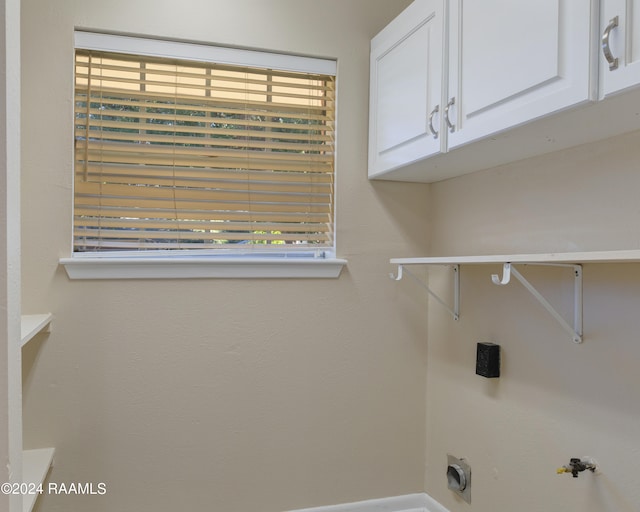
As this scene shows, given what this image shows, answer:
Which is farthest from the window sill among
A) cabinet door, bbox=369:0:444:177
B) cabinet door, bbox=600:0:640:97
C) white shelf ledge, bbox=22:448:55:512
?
cabinet door, bbox=600:0:640:97

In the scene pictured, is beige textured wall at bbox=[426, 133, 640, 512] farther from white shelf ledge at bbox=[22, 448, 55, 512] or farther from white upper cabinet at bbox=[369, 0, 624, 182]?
white shelf ledge at bbox=[22, 448, 55, 512]

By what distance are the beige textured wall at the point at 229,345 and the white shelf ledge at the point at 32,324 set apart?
0.05 metres

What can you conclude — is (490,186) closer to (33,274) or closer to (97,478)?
(33,274)

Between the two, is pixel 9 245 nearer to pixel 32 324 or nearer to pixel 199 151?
pixel 32 324

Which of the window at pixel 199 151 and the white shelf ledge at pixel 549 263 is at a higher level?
the window at pixel 199 151

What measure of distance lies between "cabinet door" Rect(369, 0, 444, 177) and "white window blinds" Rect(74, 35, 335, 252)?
0.20 metres

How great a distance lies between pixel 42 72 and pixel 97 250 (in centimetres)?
61

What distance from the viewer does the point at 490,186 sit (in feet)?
5.74

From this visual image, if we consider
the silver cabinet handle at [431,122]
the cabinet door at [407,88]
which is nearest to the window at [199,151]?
the cabinet door at [407,88]

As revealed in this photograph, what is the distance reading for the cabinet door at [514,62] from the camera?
3.47 feet

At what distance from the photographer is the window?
1767 mm

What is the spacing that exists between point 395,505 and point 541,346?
3.17 ft

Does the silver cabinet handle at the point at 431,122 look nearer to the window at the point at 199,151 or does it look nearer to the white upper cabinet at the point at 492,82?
the white upper cabinet at the point at 492,82

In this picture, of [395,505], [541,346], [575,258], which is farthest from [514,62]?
[395,505]
